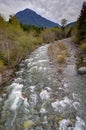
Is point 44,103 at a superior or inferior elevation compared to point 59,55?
inferior

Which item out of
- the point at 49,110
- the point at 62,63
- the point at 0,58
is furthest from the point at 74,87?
the point at 0,58

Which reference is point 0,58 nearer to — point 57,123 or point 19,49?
point 19,49

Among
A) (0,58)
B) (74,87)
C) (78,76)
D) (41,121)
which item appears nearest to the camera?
(41,121)

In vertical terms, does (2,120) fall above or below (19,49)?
below

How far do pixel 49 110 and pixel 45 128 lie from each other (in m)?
1.90

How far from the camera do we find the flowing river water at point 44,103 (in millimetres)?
9578

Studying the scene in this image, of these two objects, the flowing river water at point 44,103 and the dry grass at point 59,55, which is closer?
the flowing river water at point 44,103

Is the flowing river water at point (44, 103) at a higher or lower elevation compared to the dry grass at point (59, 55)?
lower

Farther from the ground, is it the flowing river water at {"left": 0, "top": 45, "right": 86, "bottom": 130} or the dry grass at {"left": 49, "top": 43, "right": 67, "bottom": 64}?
the dry grass at {"left": 49, "top": 43, "right": 67, "bottom": 64}

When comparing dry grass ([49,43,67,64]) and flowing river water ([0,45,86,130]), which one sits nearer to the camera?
flowing river water ([0,45,86,130])

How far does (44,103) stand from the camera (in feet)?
39.2

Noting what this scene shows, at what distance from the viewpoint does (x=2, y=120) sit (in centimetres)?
1011

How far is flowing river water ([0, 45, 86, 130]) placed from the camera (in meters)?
9.58

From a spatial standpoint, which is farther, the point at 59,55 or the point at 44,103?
the point at 59,55
